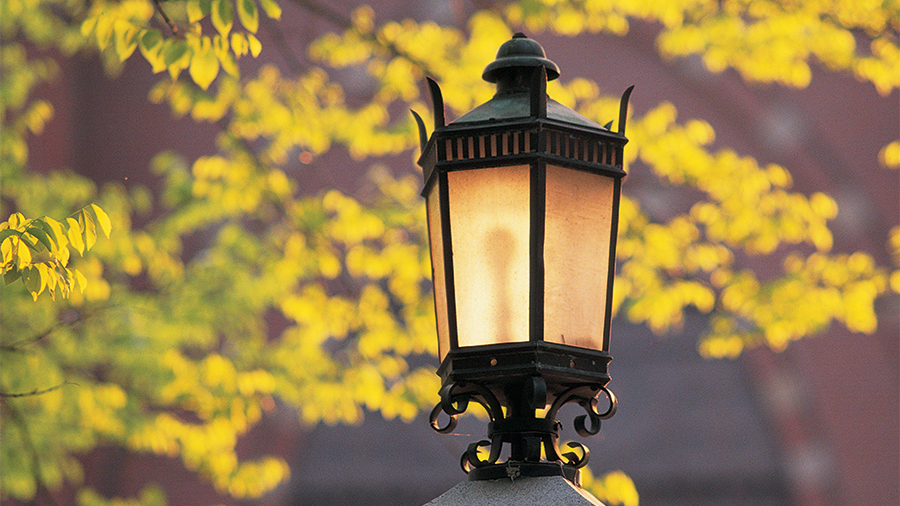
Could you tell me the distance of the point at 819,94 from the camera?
953cm

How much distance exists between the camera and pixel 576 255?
2191 mm

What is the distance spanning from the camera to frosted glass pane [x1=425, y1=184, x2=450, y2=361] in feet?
7.43

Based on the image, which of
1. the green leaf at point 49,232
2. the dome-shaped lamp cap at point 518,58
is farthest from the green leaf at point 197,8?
the dome-shaped lamp cap at point 518,58

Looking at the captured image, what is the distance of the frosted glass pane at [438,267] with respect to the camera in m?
2.26

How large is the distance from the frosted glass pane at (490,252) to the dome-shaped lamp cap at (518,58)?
1.18 feet

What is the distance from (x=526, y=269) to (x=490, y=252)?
0.10 metres

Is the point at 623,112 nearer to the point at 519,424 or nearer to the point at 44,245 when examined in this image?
the point at 519,424

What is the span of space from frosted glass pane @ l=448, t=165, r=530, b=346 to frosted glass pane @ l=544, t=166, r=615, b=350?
6 centimetres

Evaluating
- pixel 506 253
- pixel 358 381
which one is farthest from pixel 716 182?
pixel 506 253

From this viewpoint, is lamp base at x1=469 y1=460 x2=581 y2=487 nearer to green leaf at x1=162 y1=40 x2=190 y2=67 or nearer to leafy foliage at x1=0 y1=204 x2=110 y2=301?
leafy foliage at x1=0 y1=204 x2=110 y2=301

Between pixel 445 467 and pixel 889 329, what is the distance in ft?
15.8

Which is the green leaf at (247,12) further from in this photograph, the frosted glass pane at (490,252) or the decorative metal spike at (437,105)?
the frosted glass pane at (490,252)

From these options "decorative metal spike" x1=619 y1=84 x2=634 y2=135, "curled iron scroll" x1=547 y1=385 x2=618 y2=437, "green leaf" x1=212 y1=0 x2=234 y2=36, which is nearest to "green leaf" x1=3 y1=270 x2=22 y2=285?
"green leaf" x1=212 y1=0 x2=234 y2=36

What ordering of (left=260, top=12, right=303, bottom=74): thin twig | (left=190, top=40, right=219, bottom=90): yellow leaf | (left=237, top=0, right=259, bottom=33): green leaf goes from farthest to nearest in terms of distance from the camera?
(left=260, top=12, right=303, bottom=74): thin twig → (left=190, top=40, right=219, bottom=90): yellow leaf → (left=237, top=0, right=259, bottom=33): green leaf
